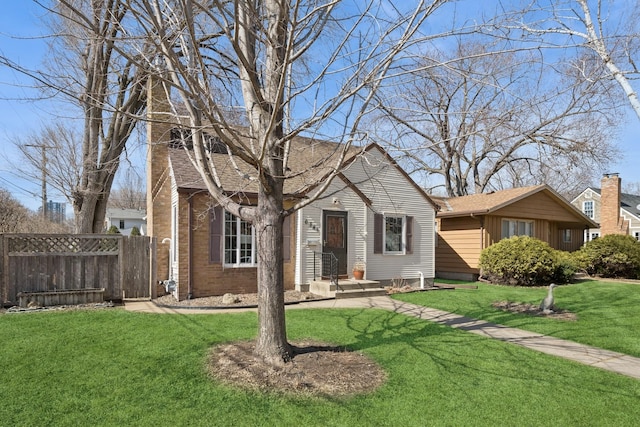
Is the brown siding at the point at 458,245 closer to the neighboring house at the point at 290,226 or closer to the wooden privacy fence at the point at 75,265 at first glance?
the neighboring house at the point at 290,226

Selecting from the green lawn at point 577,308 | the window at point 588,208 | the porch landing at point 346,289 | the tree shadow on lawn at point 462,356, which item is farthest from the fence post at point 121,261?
the window at point 588,208

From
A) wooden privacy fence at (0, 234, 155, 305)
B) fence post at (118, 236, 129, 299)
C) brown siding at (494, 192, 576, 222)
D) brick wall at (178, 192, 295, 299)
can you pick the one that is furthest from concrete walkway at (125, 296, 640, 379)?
brown siding at (494, 192, 576, 222)

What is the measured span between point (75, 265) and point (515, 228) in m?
16.6

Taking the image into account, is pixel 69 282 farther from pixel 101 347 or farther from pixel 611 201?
pixel 611 201

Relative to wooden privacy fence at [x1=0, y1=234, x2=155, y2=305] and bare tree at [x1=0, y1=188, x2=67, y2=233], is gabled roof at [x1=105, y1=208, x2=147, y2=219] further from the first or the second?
wooden privacy fence at [x1=0, y1=234, x2=155, y2=305]

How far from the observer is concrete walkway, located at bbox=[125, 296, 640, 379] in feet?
18.6

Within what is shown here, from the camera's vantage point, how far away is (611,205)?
21.9m

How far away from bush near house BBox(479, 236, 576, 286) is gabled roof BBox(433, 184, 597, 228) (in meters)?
1.59

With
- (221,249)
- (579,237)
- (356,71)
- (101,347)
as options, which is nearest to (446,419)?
(356,71)

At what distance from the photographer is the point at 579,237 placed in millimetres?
21156

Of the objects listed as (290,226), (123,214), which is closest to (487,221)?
(290,226)

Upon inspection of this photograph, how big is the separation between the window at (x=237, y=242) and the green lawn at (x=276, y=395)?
12.2 ft

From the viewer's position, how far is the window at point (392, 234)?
1291 centimetres

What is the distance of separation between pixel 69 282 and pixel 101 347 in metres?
4.55
